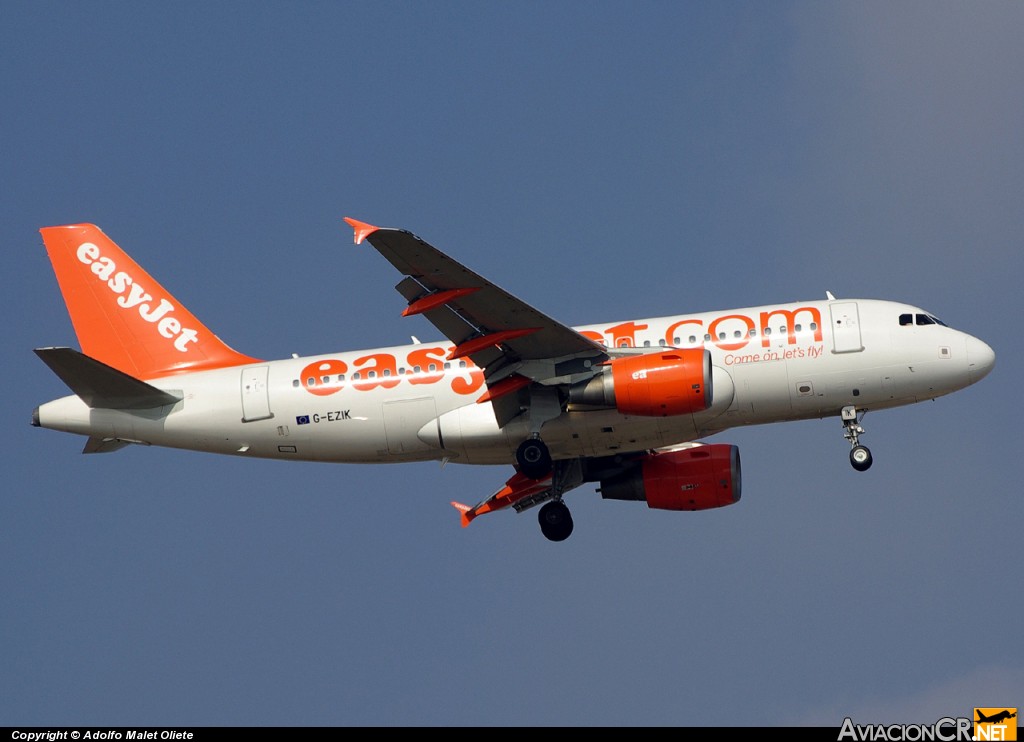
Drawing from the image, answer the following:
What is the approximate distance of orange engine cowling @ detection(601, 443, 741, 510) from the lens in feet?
181

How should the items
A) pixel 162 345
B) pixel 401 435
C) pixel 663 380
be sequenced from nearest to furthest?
pixel 663 380 → pixel 401 435 → pixel 162 345

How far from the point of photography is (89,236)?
5847 centimetres

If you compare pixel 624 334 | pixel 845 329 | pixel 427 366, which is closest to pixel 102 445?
pixel 427 366

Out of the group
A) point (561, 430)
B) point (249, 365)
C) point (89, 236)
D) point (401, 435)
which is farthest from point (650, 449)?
point (89, 236)

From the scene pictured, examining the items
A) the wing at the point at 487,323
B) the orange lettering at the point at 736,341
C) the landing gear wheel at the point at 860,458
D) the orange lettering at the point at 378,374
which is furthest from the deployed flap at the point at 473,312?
the landing gear wheel at the point at 860,458

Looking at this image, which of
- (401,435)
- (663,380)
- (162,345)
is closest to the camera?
(663,380)

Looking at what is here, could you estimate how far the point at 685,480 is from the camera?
2180 inches

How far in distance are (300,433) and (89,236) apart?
11.7 meters

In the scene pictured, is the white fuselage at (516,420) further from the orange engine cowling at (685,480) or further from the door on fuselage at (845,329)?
the orange engine cowling at (685,480)

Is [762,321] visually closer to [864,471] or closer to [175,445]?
[864,471]

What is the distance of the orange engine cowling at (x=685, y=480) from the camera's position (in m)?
55.3

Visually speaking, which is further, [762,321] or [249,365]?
[249,365]

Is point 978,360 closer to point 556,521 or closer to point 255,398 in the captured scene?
point 556,521

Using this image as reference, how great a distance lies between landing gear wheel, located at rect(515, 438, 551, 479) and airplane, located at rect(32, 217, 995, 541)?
4 centimetres
